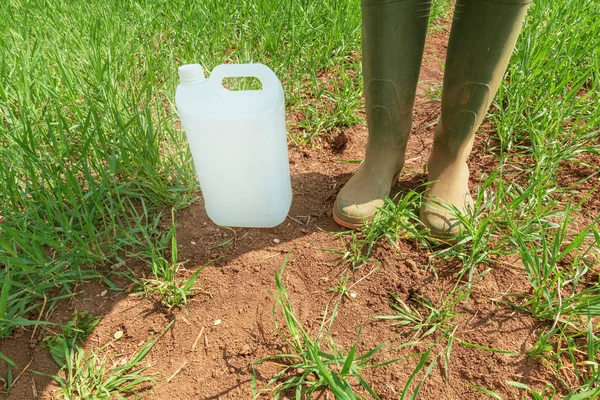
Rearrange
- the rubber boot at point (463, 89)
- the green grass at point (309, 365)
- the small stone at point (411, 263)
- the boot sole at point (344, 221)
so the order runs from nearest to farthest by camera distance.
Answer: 1. the green grass at point (309, 365)
2. the rubber boot at point (463, 89)
3. the small stone at point (411, 263)
4. the boot sole at point (344, 221)

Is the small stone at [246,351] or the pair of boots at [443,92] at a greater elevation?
the pair of boots at [443,92]

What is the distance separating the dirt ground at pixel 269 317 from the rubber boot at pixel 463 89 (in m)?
0.19

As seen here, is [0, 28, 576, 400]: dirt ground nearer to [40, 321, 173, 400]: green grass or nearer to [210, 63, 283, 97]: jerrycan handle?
[40, 321, 173, 400]: green grass

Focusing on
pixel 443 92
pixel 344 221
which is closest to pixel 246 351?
pixel 344 221

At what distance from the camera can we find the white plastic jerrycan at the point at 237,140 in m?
1.13

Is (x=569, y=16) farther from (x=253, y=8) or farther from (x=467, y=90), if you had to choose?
(x=253, y=8)

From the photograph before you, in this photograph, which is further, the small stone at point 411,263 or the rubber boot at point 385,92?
the small stone at point 411,263

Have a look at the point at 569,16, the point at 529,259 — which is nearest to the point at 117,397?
the point at 529,259

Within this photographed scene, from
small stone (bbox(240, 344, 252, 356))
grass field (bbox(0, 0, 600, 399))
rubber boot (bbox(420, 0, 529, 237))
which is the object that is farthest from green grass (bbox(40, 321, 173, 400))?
rubber boot (bbox(420, 0, 529, 237))

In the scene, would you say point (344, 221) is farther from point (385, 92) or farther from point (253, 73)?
point (253, 73)

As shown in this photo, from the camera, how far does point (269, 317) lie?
1.12 metres

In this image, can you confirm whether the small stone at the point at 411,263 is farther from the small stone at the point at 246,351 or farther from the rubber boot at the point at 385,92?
the small stone at the point at 246,351

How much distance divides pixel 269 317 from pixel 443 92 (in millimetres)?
883

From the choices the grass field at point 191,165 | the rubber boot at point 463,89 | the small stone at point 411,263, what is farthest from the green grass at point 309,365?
the rubber boot at point 463,89
